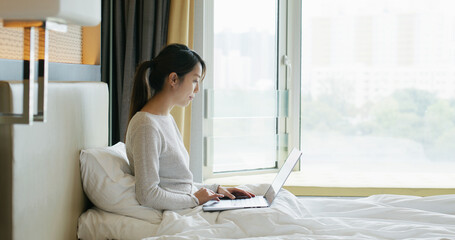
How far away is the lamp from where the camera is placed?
106cm

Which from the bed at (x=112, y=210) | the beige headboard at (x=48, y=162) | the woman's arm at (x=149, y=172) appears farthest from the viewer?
the woman's arm at (x=149, y=172)

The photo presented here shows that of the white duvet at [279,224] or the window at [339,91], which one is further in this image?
the window at [339,91]

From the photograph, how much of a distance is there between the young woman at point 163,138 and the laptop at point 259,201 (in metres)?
0.05

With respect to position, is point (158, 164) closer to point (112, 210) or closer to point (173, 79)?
point (112, 210)

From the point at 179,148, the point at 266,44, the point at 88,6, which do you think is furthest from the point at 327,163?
the point at 88,6

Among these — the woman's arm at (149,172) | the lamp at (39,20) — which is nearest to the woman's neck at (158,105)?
the woman's arm at (149,172)

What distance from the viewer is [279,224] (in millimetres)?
1895

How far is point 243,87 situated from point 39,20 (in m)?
3.36

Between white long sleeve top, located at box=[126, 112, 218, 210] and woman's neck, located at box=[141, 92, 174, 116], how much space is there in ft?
0.10

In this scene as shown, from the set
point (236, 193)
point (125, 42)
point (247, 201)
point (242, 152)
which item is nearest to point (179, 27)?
point (125, 42)

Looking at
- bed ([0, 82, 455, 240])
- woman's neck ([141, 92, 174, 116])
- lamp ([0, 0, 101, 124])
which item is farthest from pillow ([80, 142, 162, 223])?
lamp ([0, 0, 101, 124])

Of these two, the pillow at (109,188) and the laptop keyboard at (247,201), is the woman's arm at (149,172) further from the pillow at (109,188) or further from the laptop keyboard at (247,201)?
the laptop keyboard at (247,201)

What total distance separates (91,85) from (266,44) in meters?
2.43

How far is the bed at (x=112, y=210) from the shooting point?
64.9 inches
